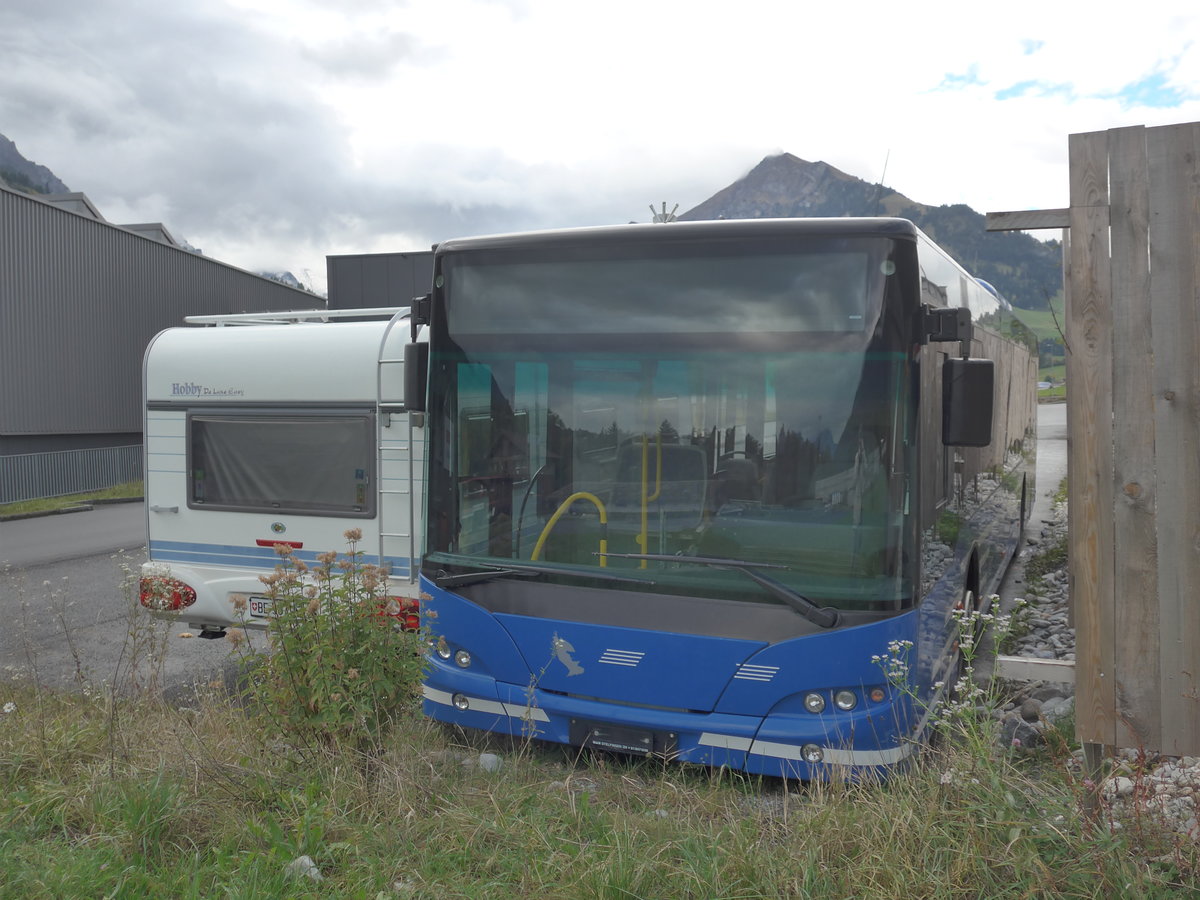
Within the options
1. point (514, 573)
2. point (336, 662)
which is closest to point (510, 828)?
point (336, 662)

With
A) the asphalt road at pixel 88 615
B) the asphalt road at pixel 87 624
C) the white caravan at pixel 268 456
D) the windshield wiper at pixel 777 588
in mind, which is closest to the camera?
the windshield wiper at pixel 777 588

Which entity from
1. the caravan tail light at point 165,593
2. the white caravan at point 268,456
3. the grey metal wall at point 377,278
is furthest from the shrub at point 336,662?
the grey metal wall at point 377,278

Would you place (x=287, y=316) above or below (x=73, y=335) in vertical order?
below

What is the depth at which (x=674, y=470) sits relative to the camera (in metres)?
4.97

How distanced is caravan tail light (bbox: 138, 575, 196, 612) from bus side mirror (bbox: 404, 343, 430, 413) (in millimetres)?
2603

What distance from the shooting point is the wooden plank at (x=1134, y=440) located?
3.30m

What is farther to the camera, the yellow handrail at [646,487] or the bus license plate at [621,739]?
the yellow handrail at [646,487]

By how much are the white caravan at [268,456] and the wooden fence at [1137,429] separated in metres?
4.70

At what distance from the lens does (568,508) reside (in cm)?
525

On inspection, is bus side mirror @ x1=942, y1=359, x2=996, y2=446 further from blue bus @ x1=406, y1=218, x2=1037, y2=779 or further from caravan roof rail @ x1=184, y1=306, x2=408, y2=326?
caravan roof rail @ x1=184, y1=306, x2=408, y2=326

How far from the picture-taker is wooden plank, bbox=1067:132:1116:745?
334cm

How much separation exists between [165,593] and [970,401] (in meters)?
5.85

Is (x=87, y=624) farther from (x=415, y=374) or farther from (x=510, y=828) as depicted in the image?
(x=510, y=828)

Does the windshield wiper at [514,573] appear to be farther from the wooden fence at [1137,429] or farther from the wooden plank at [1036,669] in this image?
the wooden fence at [1137,429]
